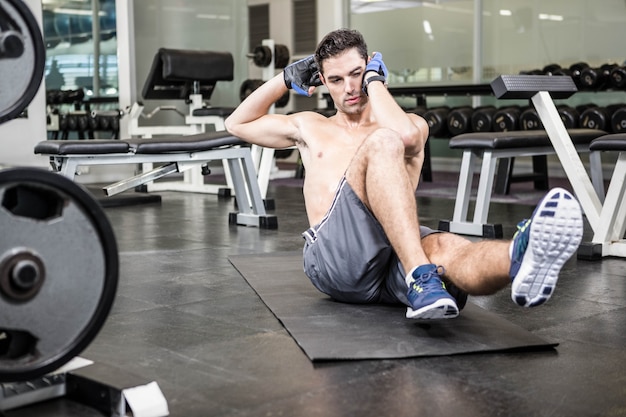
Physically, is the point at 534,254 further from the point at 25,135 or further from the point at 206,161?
the point at 25,135

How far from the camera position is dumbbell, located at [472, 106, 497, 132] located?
6.48 m

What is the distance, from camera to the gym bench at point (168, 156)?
152 inches

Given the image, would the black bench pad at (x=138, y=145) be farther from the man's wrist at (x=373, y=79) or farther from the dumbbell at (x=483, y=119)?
the dumbbell at (x=483, y=119)

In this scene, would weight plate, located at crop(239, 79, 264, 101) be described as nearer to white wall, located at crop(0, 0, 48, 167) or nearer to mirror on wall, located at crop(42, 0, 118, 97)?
mirror on wall, located at crop(42, 0, 118, 97)

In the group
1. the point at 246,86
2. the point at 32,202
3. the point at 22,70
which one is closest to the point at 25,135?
the point at 246,86

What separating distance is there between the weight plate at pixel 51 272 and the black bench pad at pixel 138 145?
2.67 meters

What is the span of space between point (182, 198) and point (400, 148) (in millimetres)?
4005

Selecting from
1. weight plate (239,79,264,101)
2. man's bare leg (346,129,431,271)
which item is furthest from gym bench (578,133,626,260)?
weight plate (239,79,264,101)

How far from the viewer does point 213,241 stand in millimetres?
3811

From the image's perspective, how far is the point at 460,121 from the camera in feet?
21.8

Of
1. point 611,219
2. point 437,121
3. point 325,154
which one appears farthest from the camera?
point 437,121

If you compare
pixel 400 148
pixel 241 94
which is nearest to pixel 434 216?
pixel 400 148

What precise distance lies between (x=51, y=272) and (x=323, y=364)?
740 mm

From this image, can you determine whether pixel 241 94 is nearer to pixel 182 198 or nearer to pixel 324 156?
pixel 182 198
